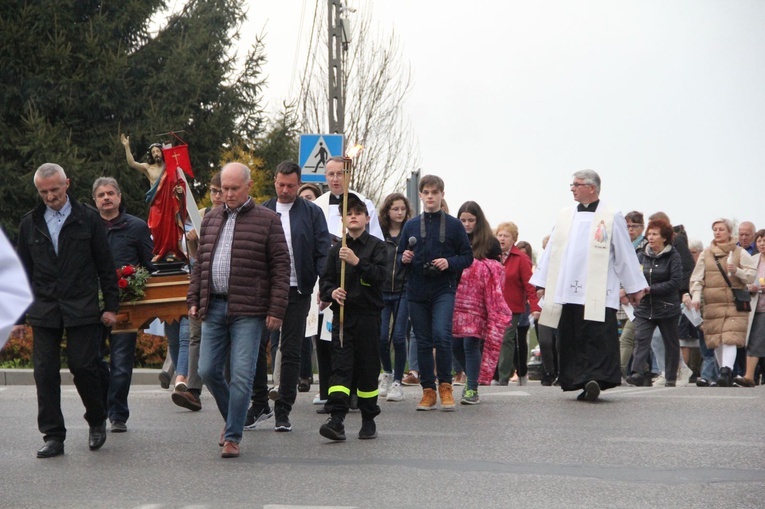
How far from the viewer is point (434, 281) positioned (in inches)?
452

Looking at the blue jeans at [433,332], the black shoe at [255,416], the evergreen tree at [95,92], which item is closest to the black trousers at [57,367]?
the black shoe at [255,416]

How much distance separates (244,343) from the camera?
8.94m

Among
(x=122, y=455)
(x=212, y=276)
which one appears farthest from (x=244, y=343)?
(x=122, y=455)

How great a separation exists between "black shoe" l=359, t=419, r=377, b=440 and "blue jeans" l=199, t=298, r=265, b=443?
1138 mm

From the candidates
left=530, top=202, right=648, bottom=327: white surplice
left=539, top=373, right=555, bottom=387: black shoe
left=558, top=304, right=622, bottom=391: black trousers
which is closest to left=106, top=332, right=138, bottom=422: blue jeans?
left=530, top=202, right=648, bottom=327: white surplice

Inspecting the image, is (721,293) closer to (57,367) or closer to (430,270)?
(430,270)

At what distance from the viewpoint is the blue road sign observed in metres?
18.8

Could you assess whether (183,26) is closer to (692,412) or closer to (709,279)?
(709,279)

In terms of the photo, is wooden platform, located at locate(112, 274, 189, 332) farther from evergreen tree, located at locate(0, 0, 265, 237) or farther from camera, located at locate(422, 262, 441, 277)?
evergreen tree, located at locate(0, 0, 265, 237)

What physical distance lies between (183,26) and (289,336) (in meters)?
22.3

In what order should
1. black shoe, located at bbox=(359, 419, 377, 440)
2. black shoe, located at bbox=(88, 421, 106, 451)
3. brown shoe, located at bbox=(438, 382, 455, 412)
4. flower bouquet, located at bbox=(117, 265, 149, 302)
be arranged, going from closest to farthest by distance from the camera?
black shoe, located at bbox=(88, 421, 106, 451) → black shoe, located at bbox=(359, 419, 377, 440) → flower bouquet, located at bbox=(117, 265, 149, 302) → brown shoe, located at bbox=(438, 382, 455, 412)

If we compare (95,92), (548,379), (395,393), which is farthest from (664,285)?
(95,92)

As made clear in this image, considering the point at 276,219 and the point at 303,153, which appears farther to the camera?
the point at 303,153

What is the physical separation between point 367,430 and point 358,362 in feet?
1.67
